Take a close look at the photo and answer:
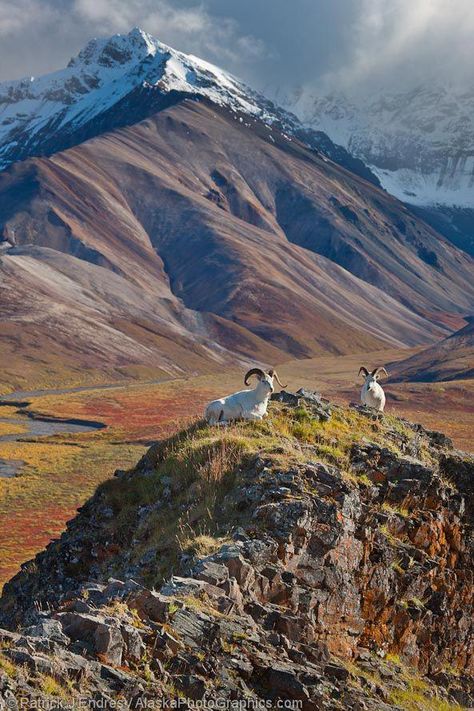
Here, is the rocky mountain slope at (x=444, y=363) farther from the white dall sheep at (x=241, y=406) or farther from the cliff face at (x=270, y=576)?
the cliff face at (x=270, y=576)

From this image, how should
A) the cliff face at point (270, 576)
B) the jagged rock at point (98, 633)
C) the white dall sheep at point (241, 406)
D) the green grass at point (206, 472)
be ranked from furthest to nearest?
the white dall sheep at point (241, 406) < the green grass at point (206, 472) < the cliff face at point (270, 576) < the jagged rock at point (98, 633)

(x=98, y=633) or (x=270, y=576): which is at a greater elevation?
(x=270, y=576)

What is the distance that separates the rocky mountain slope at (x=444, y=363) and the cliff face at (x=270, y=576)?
4863 inches

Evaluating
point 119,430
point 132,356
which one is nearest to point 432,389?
point 119,430

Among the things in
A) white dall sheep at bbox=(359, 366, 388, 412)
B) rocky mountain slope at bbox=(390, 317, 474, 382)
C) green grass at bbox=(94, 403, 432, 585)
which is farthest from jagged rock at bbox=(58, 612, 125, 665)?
rocky mountain slope at bbox=(390, 317, 474, 382)

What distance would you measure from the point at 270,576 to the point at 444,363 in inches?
5818

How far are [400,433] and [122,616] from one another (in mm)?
11965

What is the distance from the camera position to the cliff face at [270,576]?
9180 mm

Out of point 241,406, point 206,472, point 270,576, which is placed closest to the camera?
point 270,576

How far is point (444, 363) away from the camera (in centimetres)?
15438

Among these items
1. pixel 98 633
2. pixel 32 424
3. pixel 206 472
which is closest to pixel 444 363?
pixel 32 424

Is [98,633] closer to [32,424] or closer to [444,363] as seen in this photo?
[32,424]

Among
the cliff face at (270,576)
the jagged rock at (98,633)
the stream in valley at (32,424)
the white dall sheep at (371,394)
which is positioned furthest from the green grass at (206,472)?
the stream in valley at (32,424)

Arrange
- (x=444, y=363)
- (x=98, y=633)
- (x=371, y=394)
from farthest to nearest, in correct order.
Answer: (x=444, y=363), (x=371, y=394), (x=98, y=633)
